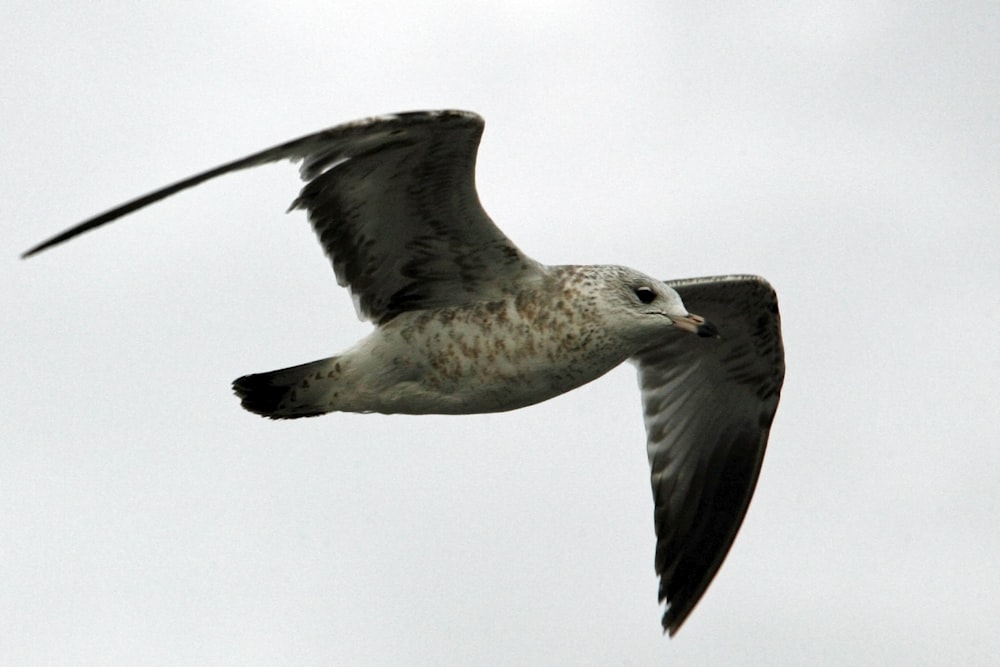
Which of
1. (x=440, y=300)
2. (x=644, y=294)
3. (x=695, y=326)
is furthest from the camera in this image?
(x=440, y=300)

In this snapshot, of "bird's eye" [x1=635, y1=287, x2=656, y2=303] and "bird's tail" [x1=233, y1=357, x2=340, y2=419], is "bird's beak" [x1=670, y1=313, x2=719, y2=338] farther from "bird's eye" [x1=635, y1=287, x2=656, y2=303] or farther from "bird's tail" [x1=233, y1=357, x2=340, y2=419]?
"bird's tail" [x1=233, y1=357, x2=340, y2=419]

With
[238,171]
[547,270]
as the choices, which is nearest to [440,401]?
[547,270]

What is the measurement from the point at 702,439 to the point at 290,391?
3952 millimetres

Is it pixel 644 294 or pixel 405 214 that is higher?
pixel 405 214

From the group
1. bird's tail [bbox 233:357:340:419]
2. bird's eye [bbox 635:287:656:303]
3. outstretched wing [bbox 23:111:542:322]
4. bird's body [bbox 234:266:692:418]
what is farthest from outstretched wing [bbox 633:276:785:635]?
bird's tail [bbox 233:357:340:419]

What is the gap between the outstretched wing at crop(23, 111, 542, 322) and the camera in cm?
1009

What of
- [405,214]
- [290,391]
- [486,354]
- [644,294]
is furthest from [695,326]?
[290,391]

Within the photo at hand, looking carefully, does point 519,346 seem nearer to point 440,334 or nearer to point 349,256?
point 440,334

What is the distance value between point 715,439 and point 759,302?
140 cm

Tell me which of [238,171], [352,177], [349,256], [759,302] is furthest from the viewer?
[759,302]

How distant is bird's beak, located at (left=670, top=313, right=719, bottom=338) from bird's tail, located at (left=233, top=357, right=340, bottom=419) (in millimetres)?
2461

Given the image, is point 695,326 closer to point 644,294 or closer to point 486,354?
point 644,294

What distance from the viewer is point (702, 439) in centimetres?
1370

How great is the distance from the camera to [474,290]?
11195 mm
